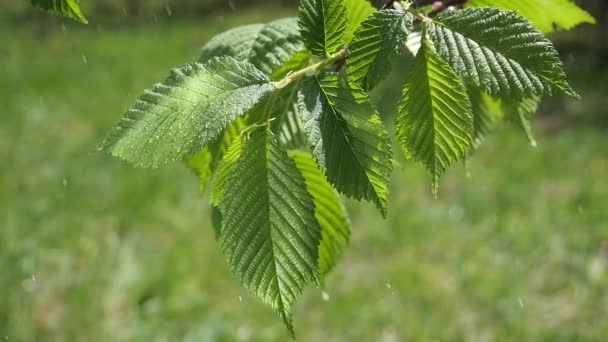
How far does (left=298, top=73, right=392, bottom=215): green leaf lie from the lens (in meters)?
0.55

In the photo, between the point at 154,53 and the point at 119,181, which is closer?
the point at 119,181

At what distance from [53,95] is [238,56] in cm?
616

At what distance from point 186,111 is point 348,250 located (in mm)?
3663

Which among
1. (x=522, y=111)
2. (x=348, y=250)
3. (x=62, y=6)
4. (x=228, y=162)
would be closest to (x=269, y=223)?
(x=228, y=162)

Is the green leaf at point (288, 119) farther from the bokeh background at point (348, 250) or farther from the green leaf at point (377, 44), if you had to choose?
the bokeh background at point (348, 250)

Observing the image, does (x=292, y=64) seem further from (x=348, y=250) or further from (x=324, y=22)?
(x=348, y=250)

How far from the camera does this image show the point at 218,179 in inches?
24.5

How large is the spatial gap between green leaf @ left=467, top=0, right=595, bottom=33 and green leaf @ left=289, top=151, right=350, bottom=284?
31 centimetres

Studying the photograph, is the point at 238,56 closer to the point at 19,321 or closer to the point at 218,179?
the point at 218,179

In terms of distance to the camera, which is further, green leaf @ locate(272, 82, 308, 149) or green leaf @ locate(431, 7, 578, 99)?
green leaf @ locate(272, 82, 308, 149)

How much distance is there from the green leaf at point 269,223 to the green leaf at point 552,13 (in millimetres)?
385

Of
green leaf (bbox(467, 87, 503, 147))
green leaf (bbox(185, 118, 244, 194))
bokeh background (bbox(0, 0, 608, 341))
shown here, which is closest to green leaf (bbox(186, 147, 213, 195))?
green leaf (bbox(185, 118, 244, 194))

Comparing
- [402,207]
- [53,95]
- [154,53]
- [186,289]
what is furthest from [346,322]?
[154,53]

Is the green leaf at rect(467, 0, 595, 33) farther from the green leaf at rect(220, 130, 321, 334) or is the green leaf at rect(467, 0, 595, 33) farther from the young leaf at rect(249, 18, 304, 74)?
the green leaf at rect(220, 130, 321, 334)
